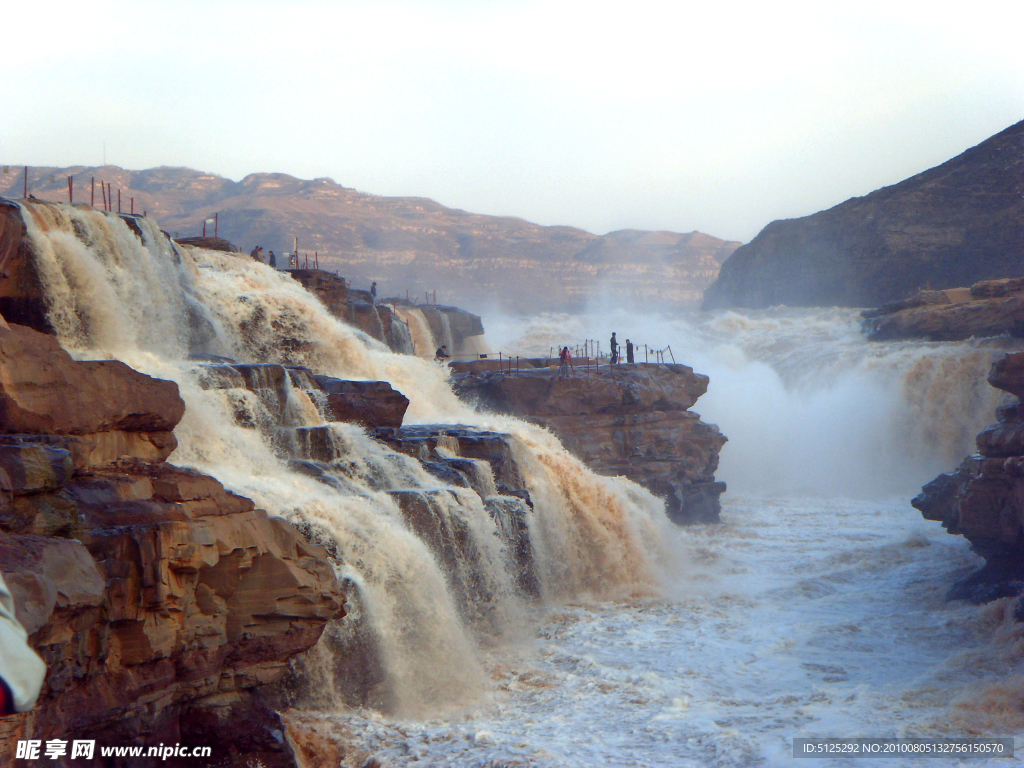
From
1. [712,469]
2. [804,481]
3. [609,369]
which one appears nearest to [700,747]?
[609,369]

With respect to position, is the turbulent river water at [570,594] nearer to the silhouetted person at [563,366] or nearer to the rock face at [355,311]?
the rock face at [355,311]

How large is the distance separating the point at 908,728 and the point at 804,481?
2464cm

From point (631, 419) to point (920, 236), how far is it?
42235 millimetres

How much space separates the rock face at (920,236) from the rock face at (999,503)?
45.1 meters

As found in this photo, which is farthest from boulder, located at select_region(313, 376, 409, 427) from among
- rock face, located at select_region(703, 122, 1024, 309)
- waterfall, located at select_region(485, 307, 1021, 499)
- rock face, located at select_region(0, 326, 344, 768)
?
rock face, located at select_region(703, 122, 1024, 309)

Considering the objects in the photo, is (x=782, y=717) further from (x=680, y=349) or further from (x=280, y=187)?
(x=280, y=187)

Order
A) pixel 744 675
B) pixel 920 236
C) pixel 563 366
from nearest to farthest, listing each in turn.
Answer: pixel 744 675 < pixel 563 366 < pixel 920 236

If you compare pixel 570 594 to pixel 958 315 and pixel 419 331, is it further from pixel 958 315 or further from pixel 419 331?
pixel 958 315

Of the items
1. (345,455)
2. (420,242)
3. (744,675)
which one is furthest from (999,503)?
(420,242)

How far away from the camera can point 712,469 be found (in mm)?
28844

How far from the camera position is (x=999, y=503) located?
53.7ft

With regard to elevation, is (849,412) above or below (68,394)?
below

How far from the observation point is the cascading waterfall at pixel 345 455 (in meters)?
12.1

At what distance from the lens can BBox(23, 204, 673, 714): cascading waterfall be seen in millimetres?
12133
